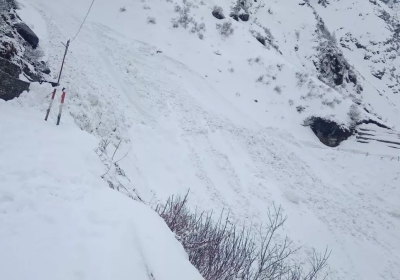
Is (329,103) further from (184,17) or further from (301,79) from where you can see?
(184,17)

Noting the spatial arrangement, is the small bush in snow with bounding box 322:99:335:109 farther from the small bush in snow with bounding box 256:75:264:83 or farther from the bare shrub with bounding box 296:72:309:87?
the small bush in snow with bounding box 256:75:264:83

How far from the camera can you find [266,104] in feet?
44.6

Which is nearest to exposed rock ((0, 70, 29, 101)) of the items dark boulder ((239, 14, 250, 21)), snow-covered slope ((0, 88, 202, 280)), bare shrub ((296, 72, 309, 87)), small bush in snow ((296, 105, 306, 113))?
snow-covered slope ((0, 88, 202, 280))

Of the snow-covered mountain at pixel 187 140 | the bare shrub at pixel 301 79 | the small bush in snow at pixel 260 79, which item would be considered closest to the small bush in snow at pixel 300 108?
the snow-covered mountain at pixel 187 140

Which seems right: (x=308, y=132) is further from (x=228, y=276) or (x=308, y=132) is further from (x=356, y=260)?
(x=228, y=276)

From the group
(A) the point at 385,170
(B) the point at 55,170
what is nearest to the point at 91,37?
(B) the point at 55,170

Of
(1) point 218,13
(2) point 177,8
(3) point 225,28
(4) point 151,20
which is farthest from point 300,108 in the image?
(2) point 177,8

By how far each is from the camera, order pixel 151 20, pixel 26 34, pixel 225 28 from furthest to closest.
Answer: pixel 225 28, pixel 151 20, pixel 26 34

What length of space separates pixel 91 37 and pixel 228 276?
11.6 m

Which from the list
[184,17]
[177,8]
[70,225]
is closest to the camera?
[70,225]

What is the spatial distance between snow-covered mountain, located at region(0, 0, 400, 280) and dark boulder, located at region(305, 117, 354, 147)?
0.21 feet

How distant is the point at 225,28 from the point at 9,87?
13.8 m

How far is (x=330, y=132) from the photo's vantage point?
1296 centimetres

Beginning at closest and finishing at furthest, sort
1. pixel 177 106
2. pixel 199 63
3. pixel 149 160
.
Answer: pixel 149 160, pixel 177 106, pixel 199 63
